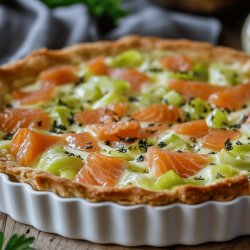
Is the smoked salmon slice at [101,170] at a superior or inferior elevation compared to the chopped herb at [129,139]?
superior

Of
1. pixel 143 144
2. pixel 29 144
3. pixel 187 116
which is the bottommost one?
pixel 187 116

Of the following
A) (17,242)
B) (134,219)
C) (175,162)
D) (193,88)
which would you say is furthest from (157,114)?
(17,242)

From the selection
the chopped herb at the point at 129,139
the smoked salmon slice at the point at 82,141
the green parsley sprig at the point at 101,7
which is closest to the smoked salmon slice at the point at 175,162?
the chopped herb at the point at 129,139

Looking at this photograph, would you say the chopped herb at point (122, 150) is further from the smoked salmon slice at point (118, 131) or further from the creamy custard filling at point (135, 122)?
the smoked salmon slice at point (118, 131)

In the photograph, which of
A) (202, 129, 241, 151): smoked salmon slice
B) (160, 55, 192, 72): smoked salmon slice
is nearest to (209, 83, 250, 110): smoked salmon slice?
(202, 129, 241, 151): smoked salmon slice

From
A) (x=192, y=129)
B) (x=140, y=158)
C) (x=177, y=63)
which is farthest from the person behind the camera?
(x=177, y=63)

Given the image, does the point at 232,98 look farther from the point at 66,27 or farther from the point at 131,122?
the point at 66,27
